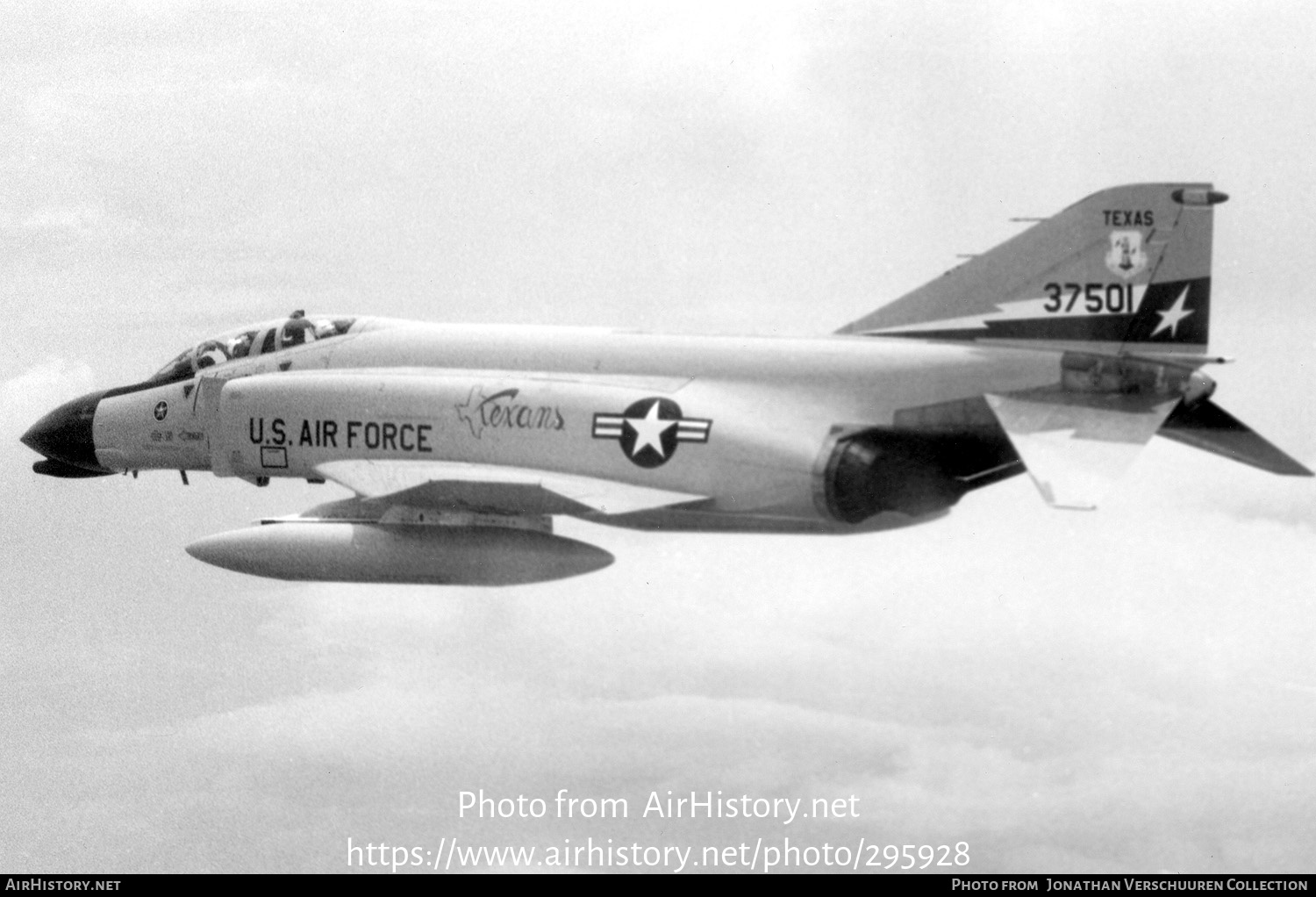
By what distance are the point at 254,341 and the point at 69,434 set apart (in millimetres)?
2066

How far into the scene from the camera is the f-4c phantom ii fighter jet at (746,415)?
1448 cm

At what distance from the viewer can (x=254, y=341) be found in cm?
1808

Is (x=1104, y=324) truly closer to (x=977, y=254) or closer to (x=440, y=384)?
(x=977, y=254)

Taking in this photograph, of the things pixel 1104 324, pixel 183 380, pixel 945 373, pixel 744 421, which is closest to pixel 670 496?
pixel 744 421

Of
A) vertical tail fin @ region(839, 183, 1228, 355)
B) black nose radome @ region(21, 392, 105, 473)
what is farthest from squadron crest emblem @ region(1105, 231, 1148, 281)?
black nose radome @ region(21, 392, 105, 473)

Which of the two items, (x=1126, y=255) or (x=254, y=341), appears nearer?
(x=1126, y=255)

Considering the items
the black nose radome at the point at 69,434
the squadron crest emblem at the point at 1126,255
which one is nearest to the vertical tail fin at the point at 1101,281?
the squadron crest emblem at the point at 1126,255

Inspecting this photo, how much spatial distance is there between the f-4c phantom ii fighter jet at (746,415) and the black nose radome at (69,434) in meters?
1.77

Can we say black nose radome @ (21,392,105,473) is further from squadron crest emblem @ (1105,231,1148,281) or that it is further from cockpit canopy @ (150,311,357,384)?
squadron crest emblem @ (1105,231,1148,281)

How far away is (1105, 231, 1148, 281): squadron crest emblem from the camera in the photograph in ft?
47.8

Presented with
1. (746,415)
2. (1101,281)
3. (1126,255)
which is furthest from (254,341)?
(1126,255)

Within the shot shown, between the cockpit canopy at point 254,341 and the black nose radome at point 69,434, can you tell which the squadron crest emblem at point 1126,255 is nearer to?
the cockpit canopy at point 254,341

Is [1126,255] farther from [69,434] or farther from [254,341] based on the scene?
[69,434]

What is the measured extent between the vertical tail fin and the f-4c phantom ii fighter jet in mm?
15
